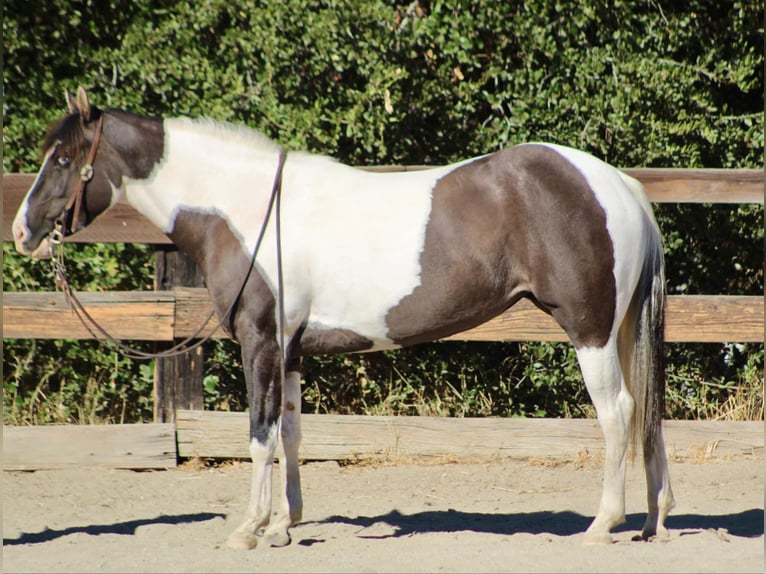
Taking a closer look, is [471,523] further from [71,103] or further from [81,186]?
[71,103]

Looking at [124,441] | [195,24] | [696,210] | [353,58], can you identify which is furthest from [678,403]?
[195,24]

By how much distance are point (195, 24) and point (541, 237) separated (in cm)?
335

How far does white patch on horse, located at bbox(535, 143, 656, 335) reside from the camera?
3857mm

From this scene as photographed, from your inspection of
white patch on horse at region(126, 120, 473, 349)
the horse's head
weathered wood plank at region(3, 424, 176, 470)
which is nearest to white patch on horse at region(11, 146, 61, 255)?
the horse's head

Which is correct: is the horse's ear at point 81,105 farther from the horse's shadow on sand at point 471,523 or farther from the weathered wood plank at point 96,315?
the horse's shadow on sand at point 471,523

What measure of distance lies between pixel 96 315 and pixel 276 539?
2.08m

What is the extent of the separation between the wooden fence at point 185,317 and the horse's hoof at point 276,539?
1436mm

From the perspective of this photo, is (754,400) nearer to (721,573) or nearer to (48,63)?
(721,573)

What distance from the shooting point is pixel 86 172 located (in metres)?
3.97

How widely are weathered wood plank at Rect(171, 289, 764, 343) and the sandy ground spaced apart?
0.79m

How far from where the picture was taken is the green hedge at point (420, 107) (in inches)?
229

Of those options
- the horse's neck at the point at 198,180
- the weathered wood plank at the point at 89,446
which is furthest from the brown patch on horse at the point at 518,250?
the weathered wood plank at the point at 89,446

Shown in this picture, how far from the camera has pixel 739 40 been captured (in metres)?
6.17

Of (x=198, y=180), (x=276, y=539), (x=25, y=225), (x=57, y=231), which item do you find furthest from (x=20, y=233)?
(x=276, y=539)
